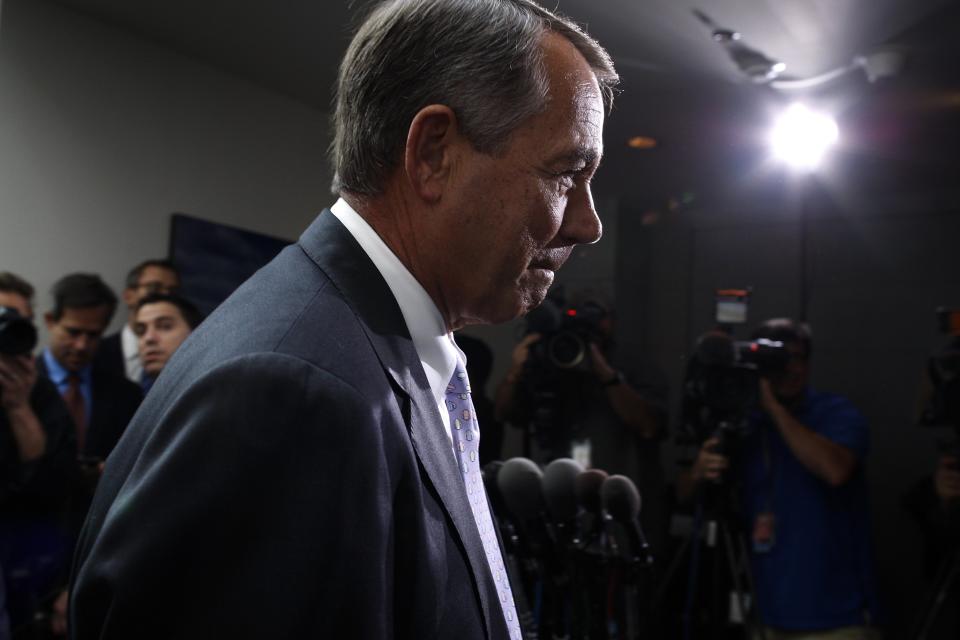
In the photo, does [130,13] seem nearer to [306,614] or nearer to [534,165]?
[534,165]

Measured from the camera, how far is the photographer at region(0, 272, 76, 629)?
2023 millimetres

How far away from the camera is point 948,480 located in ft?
7.67

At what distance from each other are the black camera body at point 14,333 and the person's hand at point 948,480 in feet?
7.68

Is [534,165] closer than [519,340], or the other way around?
[534,165]

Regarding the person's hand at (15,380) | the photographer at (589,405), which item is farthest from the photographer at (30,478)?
the photographer at (589,405)

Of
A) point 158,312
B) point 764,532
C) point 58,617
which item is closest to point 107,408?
point 158,312

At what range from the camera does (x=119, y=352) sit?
9.01 feet

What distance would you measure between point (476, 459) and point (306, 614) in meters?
0.35

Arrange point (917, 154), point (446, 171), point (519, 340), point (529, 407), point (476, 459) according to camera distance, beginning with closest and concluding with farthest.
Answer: point (446, 171), point (476, 459), point (529, 407), point (519, 340), point (917, 154)

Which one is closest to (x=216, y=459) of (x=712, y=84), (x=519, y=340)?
(x=519, y=340)

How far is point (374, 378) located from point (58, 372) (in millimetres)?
2077

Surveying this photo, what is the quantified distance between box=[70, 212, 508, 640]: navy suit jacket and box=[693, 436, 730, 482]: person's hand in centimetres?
152

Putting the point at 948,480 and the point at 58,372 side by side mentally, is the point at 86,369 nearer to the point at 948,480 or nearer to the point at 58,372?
the point at 58,372

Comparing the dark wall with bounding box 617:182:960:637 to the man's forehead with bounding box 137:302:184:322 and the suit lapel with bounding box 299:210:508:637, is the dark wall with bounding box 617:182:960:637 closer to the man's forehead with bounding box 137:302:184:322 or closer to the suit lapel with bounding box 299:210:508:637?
the man's forehead with bounding box 137:302:184:322
